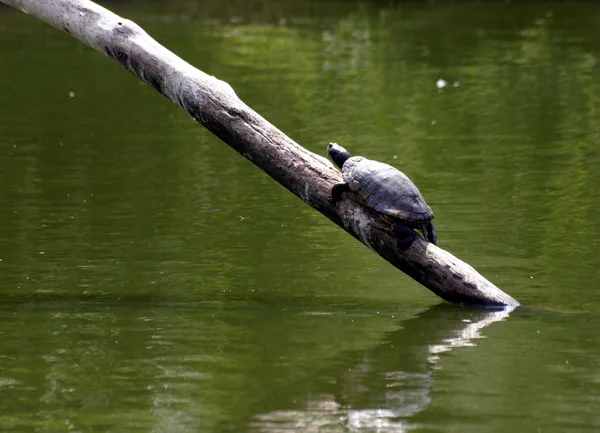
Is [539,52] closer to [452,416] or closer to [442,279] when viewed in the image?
[442,279]

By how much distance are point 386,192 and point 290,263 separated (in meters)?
1.55

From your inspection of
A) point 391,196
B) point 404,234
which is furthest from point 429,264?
point 391,196

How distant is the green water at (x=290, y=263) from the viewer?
5477 millimetres

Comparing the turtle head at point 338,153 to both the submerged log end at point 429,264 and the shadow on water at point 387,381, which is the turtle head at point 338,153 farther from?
the shadow on water at point 387,381

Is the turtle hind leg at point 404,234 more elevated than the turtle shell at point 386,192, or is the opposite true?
the turtle shell at point 386,192

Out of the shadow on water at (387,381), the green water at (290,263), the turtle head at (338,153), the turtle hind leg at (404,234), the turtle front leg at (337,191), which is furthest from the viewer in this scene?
the turtle head at (338,153)

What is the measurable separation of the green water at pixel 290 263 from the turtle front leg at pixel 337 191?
64 centimetres

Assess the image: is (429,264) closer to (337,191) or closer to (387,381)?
(337,191)

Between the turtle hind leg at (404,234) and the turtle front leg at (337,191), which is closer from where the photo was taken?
the turtle hind leg at (404,234)

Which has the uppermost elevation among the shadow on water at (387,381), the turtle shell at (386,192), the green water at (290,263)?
the turtle shell at (386,192)

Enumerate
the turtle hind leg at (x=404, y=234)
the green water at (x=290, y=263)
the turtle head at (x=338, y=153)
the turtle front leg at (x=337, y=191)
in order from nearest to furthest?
the green water at (x=290, y=263) → the turtle hind leg at (x=404, y=234) → the turtle front leg at (x=337, y=191) → the turtle head at (x=338, y=153)

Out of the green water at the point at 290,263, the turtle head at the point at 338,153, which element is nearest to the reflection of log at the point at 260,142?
the green water at the point at 290,263

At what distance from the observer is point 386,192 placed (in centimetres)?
671

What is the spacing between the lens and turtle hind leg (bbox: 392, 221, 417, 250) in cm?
666
